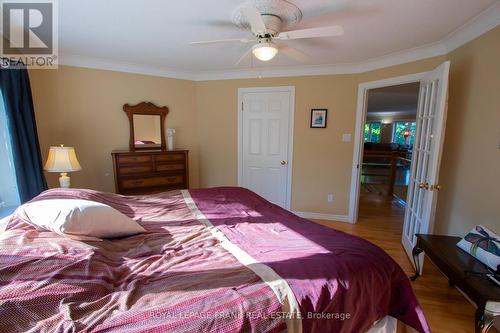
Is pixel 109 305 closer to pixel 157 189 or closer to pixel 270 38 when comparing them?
pixel 270 38

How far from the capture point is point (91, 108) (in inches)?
122

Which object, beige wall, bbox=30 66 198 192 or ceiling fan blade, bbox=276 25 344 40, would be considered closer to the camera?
ceiling fan blade, bbox=276 25 344 40

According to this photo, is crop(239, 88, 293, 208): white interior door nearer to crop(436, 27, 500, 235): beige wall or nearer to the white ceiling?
the white ceiling

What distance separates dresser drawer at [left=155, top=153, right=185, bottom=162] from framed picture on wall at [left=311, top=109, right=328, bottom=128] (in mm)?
1978

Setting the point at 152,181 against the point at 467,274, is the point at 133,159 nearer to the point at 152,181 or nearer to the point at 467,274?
the point at 152,181

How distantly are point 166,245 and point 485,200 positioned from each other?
2381mm

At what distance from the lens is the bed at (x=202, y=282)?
2.64ft

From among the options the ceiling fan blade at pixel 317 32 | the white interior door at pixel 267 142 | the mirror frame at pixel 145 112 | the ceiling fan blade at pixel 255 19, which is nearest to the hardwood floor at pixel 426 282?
the white interior door at pixel 267 142

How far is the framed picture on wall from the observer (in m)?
3.46

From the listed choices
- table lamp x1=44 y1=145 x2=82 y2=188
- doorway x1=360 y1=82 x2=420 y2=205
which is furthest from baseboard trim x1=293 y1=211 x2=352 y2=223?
table lamp x1=44 y1=145 x2=82 y2=188

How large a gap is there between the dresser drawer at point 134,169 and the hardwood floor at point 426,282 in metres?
2.70

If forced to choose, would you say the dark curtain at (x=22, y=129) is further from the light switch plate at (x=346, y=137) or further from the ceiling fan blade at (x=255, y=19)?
the light switch plate at (x=346, y=137)

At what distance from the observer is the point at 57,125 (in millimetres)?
2914

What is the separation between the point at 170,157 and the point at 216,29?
180 cm
